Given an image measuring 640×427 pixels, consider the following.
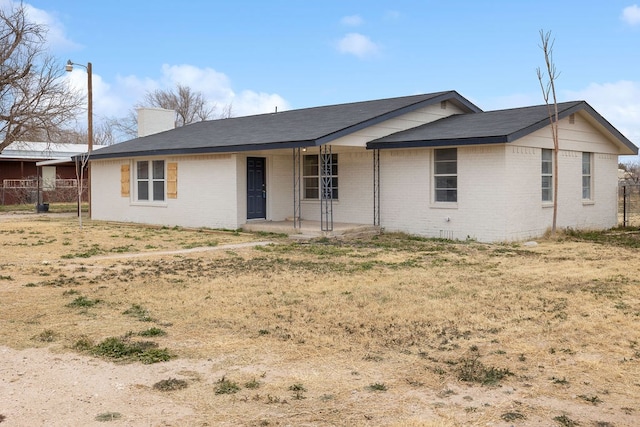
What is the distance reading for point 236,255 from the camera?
13.2 metres

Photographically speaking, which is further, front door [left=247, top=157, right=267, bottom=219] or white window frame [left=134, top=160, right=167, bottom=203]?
white window frame [left=134, top=160, right=167, bottom=203]

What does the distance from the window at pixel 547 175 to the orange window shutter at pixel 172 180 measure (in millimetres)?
10987

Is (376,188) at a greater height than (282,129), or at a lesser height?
lesser

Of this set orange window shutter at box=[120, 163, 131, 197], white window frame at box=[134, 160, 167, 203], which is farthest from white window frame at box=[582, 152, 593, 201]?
orange window shutter at box=[120, 163, 131, 197]

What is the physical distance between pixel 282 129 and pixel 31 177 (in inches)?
1005

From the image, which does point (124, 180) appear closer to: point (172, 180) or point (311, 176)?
point (172, 180)

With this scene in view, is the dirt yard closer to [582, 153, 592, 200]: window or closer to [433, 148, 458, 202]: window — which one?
[433, 148, 458, 202]: window

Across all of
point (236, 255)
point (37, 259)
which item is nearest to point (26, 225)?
point (37, 259)

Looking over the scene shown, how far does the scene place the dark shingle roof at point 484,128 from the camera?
15.2 m

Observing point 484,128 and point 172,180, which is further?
point 172,180

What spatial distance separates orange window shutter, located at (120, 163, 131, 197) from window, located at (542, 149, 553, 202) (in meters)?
13.6

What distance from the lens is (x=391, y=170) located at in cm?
1772

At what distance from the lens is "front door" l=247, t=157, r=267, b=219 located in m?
19.4

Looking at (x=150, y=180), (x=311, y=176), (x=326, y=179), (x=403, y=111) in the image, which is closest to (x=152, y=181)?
(x=150, y=180)
